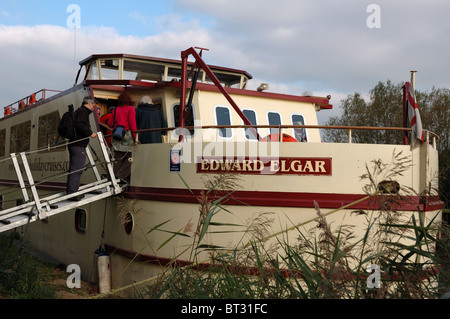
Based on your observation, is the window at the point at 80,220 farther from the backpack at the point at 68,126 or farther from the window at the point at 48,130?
the backpack at the point at 68,126

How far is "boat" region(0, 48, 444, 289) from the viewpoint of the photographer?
6648 mm

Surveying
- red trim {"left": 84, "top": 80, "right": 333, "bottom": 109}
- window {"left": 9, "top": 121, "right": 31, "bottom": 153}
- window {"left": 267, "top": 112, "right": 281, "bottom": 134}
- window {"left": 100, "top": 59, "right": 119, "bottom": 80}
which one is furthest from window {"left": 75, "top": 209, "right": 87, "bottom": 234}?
window {"left": 267, "top": 112, "right": 281, "bottom": 134}

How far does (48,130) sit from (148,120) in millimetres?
3957

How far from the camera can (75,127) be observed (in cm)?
760

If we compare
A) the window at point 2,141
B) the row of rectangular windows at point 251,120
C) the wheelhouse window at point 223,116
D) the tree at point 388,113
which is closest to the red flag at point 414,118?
the row of rectangular windows at point 251,120

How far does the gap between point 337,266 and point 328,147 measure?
3.62 meters

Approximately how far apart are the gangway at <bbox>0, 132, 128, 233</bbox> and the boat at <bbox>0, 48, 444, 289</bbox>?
0.02 metres

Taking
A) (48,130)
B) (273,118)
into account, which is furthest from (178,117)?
(48,130)

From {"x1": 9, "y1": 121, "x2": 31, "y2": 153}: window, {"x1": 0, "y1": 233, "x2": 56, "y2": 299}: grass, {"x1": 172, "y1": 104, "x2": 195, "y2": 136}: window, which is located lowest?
{"x1": 0, "y1": 233, "x2": 56, "y2": 299}: grass

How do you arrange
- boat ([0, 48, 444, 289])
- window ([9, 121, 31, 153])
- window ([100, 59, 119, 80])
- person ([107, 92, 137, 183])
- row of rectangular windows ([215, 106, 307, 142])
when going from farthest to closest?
window ([9, 121, 31, 153]) < window ([100, 59, 119, 80]) < row of rectangular windows ([215, 106, 307, 142]) < person ([107, 92, 137, 183]) < boat ([0, 48, 444, 289])

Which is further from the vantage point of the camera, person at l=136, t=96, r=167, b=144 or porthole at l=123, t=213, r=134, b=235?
person at l=136, t=96, r=167, b=144

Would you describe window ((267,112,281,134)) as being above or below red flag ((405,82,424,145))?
above

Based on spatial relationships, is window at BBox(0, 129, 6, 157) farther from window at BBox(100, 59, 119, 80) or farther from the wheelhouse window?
the wheelhouse window

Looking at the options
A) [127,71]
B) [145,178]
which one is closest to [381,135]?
[127,71]
